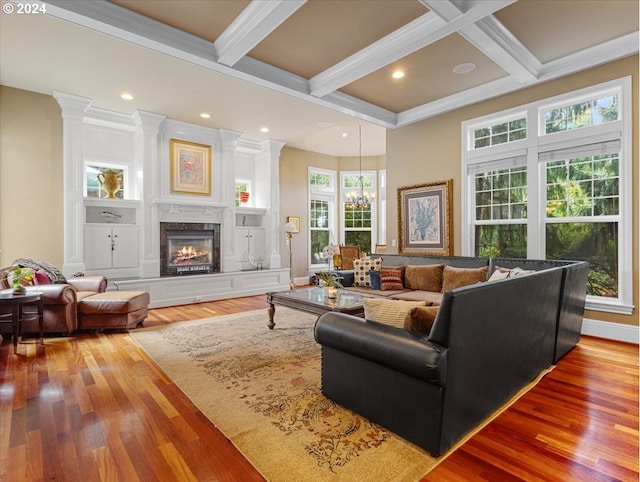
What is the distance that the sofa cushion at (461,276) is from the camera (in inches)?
173

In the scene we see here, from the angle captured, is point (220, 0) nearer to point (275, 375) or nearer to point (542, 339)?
point (275, 375)

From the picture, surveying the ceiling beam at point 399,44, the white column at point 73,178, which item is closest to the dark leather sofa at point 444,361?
the ceiling beam at point 399,44

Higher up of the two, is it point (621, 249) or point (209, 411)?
point (621, 249)

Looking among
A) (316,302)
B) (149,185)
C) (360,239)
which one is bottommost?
(316,302)

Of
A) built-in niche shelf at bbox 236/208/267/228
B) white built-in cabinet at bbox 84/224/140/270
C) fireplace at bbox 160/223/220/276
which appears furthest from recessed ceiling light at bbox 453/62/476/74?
white built-in cabinet at bbox 84/224/140/270

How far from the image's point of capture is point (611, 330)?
4000mm

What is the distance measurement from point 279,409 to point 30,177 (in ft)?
17.5

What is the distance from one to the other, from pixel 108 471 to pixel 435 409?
171 cm

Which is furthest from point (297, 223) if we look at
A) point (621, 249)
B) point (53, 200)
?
point (621, 249)

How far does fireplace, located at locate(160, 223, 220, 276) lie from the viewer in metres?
6.44

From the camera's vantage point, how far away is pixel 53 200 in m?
5.34

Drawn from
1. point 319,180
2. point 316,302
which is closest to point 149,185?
point 316,302

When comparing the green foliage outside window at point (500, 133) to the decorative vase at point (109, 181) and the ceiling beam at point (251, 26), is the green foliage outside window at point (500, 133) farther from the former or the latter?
the decorative vase at point (109, 181)

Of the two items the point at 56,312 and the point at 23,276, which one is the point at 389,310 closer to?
the point at 56,312
